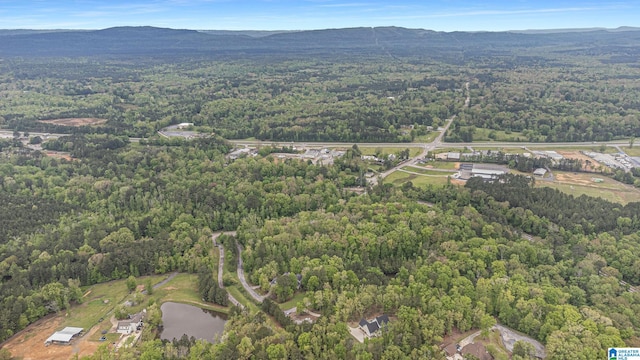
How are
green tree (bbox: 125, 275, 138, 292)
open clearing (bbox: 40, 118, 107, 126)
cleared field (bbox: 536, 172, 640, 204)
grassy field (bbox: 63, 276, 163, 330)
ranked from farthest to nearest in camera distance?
open clearing (bbox: 40, 118, 107, 126) → cleared field (bbox: 536, 172, 640, 204) → green tree (bbox: 125, 275, 138, 292) → grassy field (bbox: 63, 276, 163, 330)

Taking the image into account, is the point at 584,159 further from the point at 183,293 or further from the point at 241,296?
the point at 183,293

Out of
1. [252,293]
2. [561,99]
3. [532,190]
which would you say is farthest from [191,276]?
[561,99]

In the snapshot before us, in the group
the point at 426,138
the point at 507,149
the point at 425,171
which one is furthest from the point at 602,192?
the point at 426,138

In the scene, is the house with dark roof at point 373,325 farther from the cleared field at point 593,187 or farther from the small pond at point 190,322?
the cleared field at point 593,187

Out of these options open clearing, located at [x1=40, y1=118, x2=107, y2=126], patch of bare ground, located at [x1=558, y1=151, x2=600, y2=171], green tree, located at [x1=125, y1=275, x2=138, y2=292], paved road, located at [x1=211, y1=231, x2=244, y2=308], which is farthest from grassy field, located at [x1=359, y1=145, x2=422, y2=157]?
open clearing, located at [x1=40, y1=118, x2=107, y2=126]

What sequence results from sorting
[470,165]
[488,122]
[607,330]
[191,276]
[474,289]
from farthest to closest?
[488,122] → [470,165] → [191,276] → [474,289] → [607,330]

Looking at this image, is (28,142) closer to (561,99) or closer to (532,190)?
(532,190)

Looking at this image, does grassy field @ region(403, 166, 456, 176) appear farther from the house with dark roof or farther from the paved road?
the house with dark roof

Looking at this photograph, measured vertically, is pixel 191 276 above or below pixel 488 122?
below
